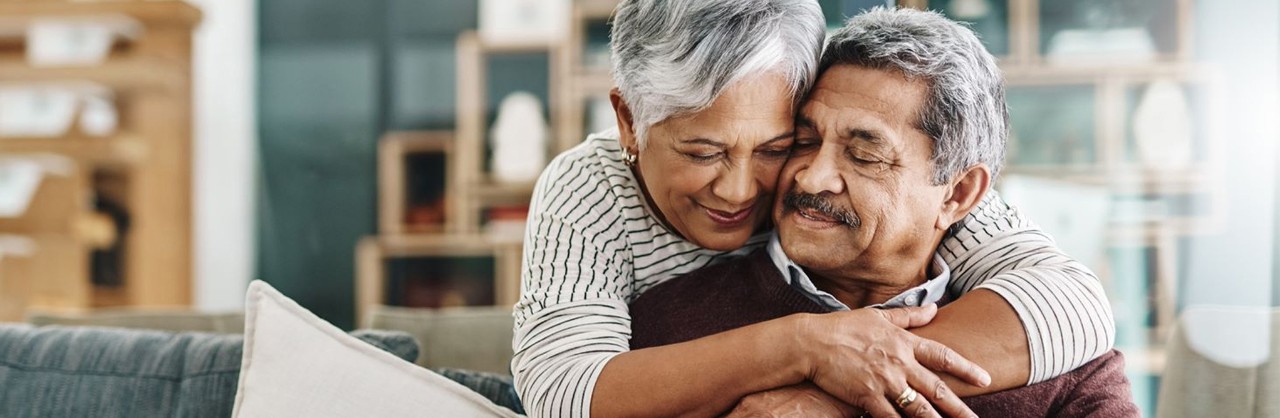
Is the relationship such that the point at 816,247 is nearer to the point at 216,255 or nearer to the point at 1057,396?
the point at 1057,396

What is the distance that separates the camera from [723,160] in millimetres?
1349

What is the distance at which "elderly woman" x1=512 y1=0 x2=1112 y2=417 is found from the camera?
48.3 inches

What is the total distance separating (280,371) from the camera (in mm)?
1491

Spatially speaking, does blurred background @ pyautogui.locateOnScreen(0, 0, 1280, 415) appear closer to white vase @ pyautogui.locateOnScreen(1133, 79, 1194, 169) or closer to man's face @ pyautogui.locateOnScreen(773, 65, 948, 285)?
white vase @ pyautogui.locateOnScreen(1133, 79, 1194, 169)

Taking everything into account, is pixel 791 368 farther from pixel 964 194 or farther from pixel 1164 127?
pixel 1164 127

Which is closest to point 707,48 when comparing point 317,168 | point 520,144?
point 520,144

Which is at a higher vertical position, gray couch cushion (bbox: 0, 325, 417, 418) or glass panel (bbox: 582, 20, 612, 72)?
glass panel (bbox: 582, 20, 612, 72)

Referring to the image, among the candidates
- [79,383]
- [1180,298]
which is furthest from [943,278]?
[1180,298]

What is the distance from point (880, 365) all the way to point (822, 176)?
250mm

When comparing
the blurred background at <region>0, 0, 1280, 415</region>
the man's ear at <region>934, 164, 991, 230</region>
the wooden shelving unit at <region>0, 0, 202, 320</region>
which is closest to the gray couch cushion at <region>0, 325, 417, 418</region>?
the man's ear at <region>934, 164, 991, 230</region>

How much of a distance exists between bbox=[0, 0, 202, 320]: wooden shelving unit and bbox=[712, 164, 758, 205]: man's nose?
12.2 ft

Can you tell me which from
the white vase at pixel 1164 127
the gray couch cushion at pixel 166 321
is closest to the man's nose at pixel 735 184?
the gray couch cushion at pixel 166 321

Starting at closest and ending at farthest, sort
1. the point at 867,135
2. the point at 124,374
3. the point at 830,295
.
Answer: the point at 867,135, the point at 830,295, the point at 124,374

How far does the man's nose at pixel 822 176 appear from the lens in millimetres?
1323
